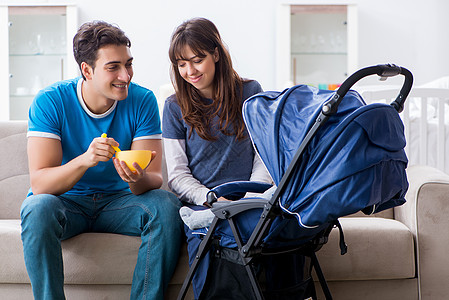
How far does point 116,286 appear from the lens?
1934mm

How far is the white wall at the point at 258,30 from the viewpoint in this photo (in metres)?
5.17

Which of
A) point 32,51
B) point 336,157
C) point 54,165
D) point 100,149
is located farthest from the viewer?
point 32,51

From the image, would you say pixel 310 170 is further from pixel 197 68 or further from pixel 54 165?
pixel 54 165

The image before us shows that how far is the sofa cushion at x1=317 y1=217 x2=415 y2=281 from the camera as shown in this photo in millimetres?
1953

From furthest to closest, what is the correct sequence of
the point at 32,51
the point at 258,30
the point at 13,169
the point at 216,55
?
1. the point at 258,30
2. the point at 32,51
3. the point at 13,169
4. the point at 216,55

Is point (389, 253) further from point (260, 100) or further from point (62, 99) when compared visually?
point (62, 99)

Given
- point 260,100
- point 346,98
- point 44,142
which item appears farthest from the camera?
A: point 44,142

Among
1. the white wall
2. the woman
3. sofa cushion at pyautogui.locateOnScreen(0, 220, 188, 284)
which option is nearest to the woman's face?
the woman

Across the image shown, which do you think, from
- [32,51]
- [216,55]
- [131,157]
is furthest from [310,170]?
[32,51]

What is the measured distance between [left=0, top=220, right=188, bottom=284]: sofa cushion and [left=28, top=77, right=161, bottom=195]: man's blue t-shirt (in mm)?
222

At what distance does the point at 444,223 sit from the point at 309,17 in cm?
337

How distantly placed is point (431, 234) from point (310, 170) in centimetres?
85

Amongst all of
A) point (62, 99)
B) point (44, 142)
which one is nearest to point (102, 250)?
point (44, 142)

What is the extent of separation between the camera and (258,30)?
5219 mm
